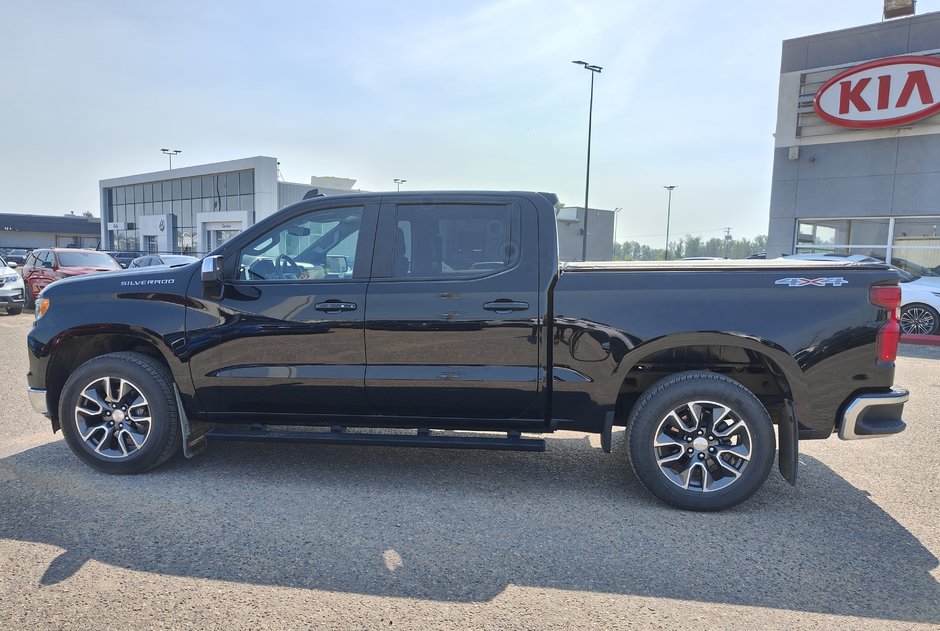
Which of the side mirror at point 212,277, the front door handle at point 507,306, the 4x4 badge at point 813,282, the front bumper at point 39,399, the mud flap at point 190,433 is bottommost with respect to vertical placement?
the mud flap at point 190,433

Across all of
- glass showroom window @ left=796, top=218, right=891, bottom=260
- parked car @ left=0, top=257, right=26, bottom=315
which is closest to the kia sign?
glass showroom window @ left=796, top=218, right=891, bottom=260

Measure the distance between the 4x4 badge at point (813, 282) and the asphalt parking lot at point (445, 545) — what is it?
143cm

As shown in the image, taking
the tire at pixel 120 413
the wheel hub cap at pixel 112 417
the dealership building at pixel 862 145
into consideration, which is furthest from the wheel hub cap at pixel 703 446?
the dealership building at pixel 862 145

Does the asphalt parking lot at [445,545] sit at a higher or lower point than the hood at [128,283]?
lower

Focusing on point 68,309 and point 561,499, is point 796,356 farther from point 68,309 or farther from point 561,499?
point 68,309

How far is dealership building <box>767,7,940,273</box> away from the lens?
16.1 m

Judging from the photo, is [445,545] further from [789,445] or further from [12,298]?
[12,298]

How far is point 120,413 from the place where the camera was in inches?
172

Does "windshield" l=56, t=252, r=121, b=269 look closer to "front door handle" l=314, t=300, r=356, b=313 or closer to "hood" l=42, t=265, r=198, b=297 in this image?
"hood" l=42, t=265, r=198, b=297

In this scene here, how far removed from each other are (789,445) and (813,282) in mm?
1019

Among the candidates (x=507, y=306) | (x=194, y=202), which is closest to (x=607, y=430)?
(x=507, y=306)

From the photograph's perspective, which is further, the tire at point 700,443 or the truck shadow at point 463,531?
the tire at point 700,443

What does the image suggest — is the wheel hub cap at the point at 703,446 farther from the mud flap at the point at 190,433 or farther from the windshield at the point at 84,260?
the windshield at the point at 84,260

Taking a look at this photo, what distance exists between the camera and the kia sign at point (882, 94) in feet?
51.8
